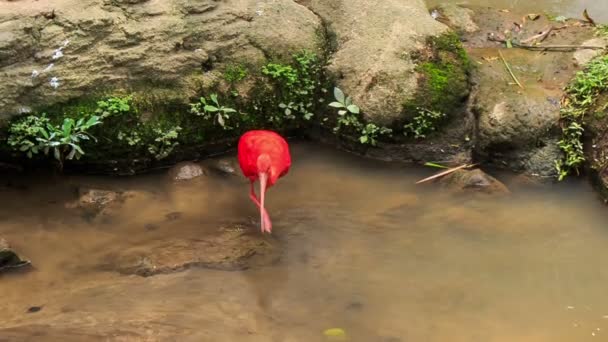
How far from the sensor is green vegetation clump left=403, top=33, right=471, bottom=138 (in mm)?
5215

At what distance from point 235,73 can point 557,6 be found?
3.74 meters

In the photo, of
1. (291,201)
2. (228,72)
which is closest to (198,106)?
(228,72)

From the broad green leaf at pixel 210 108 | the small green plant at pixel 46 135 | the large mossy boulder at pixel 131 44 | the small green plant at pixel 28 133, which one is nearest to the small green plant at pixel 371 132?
the large mossy boulder at pixel 131 44

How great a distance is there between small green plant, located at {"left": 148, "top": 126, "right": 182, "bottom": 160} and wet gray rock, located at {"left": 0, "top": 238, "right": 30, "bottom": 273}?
1.30 metres

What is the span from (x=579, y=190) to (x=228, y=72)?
2.81 meters

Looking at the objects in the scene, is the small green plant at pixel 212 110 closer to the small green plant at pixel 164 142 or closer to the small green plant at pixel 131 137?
the small green plant at pixel 164 142

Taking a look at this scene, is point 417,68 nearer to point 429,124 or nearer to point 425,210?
point 429,124

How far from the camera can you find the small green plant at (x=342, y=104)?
17.2ft

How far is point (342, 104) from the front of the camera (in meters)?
5.28

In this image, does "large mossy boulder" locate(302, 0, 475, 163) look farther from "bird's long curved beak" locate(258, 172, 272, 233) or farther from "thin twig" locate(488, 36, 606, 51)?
"bird's long curved beak" locate(258, 172, 272, 233)

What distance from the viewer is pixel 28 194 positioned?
4.99 meters

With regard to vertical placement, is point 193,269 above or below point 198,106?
below

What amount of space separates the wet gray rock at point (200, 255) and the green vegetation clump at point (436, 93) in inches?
60.5

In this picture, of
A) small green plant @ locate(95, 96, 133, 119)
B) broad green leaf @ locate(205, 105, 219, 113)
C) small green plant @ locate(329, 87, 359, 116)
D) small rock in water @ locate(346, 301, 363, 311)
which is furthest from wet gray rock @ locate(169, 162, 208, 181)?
small rock in water @ locate(346, 301, 363, 311)
